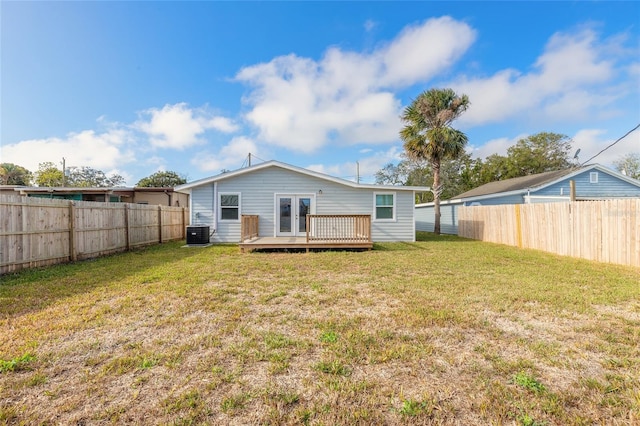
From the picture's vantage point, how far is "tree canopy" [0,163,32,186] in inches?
1253

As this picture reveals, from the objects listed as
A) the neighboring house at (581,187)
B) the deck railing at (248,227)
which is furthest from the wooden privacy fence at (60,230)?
the neighboring house at (581,187)

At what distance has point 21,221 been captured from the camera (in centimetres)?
598

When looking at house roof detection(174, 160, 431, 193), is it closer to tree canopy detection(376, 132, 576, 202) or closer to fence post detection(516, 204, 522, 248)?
fence post detection(516, 204, 522, 248)

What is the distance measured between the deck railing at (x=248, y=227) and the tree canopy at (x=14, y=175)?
37868 mm

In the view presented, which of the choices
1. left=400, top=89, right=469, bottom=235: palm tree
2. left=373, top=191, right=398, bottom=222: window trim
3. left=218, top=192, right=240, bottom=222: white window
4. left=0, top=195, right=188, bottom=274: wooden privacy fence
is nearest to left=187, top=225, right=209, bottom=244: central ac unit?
left=218, top=192, right=240, bottom=222: white window

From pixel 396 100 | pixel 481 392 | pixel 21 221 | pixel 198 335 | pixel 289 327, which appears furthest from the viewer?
pixel 396 100

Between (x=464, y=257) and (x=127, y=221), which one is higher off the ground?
(x=127, y=221)

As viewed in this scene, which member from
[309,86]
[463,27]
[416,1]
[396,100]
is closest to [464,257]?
[463,27]

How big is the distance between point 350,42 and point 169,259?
37.3 ft

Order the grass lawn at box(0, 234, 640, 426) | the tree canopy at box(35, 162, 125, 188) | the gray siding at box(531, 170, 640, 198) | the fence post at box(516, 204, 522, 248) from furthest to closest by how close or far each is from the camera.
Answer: the tree canopy at box(35, 162, 125, 188) → the gray siding at box(531, 170, 640, 198) → the fence post at box(516, 204, 522, 248) → the grass lawn at box(0, 234, 640, 426)

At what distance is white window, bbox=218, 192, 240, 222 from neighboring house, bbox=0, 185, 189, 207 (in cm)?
507

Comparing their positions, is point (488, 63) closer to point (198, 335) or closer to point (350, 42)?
point (350, 42)

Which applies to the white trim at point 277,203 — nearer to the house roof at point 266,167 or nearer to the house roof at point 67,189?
the house roof at point 266,167

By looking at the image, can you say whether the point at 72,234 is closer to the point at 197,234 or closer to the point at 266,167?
the point at 197,234
